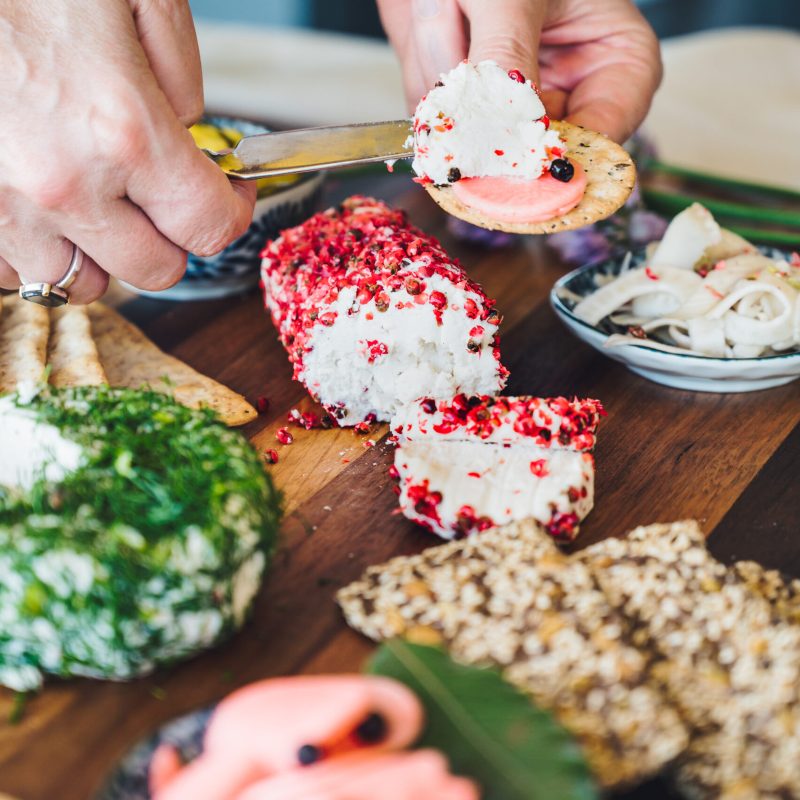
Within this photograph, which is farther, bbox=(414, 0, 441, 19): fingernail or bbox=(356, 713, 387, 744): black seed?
bbox=(414, 0, 441, 19): fingernail

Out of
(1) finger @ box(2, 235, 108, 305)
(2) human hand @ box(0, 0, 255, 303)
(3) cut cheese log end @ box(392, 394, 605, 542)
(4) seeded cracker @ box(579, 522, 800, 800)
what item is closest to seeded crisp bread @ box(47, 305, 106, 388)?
(1) finger @ box(2, 235, 108, 305)

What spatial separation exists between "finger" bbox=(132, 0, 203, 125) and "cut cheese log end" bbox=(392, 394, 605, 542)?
1.18m

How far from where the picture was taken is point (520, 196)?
268 cm

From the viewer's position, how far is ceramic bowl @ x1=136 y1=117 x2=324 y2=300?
345 centimetres

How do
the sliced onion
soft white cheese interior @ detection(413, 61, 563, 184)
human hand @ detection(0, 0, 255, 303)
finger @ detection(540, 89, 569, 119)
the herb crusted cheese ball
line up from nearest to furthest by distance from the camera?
1. the herb crusted cheese ball
2. human hand @ detection(0, 0, 255, 303)
3. soft white cheese interior @ detection(413, 61, 563, 184)
4. the sliced onion
5. finger @ detection(540, 89, 569, 119)

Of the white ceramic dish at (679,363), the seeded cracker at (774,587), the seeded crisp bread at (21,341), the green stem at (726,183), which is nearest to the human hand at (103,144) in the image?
the seeded crisp bread at (21,341)

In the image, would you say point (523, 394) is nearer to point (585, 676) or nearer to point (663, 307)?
point (663, 307)

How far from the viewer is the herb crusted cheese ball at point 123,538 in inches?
72.1

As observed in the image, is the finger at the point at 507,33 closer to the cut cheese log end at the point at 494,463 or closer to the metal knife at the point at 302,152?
the metal knife at the point at 302,152

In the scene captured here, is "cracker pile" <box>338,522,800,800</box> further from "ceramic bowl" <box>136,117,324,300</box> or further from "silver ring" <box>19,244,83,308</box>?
"ceramic bowl" <box>136,117,324,300</box>

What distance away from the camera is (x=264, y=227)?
11.5ft

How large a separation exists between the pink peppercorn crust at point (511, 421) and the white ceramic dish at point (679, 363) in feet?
1.36

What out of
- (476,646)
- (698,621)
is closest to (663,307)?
(698,621)

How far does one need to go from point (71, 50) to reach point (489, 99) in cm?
113
